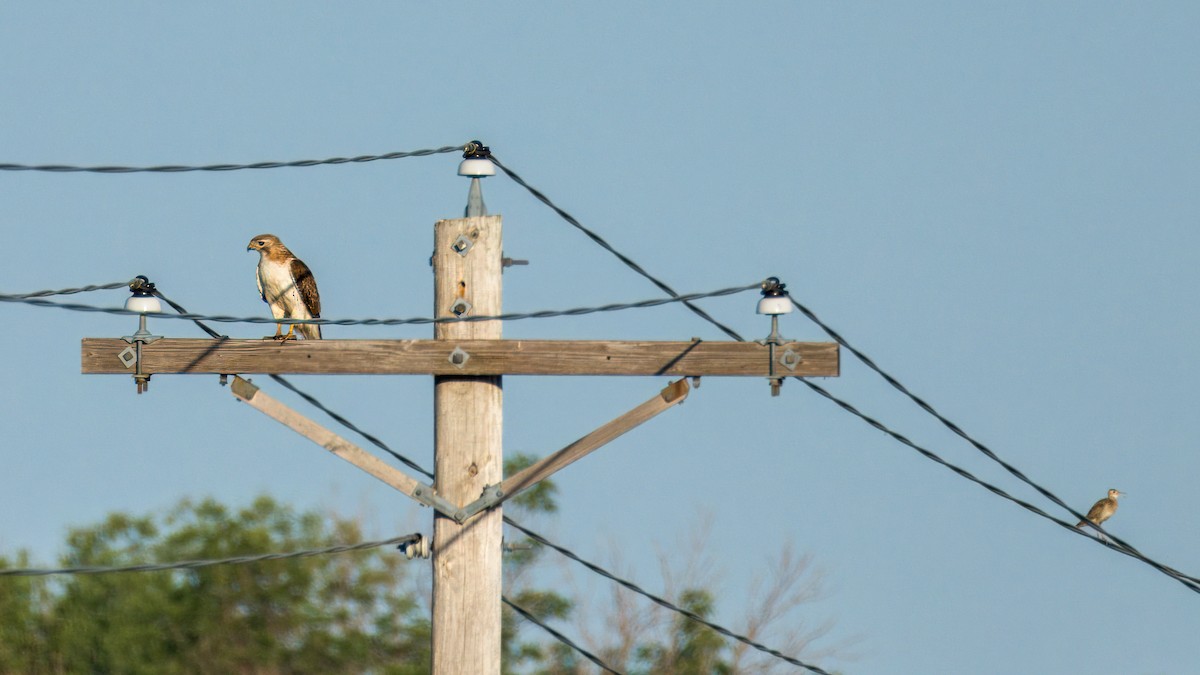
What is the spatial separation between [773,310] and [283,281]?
4480mm

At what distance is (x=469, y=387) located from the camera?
13.0 metres

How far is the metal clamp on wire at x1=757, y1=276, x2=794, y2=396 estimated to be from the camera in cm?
1300

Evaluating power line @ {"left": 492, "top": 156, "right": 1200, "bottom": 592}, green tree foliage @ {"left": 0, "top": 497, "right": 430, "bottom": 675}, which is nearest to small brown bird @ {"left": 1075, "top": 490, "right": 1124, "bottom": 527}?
power line @ {"left": 492, "top": 156, "right": 1200, "bottom": 592}

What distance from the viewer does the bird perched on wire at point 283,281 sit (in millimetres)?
16266

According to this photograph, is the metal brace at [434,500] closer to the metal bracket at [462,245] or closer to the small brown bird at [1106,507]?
the metal bracket at [462,245]

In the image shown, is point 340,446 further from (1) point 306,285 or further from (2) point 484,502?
(1) point 306,285

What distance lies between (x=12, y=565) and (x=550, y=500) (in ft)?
32.3

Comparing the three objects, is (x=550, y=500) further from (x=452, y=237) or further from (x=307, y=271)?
(x=452, y=237)

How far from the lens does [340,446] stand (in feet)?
42.9

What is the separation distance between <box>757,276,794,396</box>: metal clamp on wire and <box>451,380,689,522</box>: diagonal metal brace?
1.60 ft

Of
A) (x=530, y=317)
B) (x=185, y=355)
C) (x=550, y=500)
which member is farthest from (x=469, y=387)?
(x=550, y=500)

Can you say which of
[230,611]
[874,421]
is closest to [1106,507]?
[874,421]

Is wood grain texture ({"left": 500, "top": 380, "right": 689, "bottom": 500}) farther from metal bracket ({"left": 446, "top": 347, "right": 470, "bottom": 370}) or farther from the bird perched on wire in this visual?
the bird perched on wire

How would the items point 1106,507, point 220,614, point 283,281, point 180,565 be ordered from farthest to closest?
point 220,614, point 1106,507, point 283,281, point 180,565
